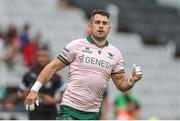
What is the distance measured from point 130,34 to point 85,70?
14.9 meters

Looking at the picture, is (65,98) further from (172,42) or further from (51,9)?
(172,42)

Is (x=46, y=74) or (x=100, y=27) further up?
(x=100, y=27)

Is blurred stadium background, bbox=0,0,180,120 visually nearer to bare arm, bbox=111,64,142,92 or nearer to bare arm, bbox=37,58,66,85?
bare arm, bbox=111,64,142,92

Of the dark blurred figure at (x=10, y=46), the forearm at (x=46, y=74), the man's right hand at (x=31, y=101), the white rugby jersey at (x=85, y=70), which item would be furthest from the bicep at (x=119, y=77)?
Answer: the dark blurred figure at (x=10, y=46)

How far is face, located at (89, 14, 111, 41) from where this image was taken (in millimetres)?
9031

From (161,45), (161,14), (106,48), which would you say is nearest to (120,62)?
(106,48)

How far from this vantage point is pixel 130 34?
78.2 feet

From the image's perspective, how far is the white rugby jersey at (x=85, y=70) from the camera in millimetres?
9055

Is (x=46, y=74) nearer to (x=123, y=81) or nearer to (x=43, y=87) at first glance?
(x=123, y=81)

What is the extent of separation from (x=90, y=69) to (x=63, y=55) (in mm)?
338

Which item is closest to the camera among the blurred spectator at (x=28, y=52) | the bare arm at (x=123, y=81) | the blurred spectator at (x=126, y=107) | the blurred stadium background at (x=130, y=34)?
the bare arm at (x=123, y=81)

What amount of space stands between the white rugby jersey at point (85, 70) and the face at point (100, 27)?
4.7 inches

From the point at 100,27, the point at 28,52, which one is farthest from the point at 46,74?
the point at 28,52

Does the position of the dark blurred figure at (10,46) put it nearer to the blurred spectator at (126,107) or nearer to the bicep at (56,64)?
the blurred spectator at (126,107)
